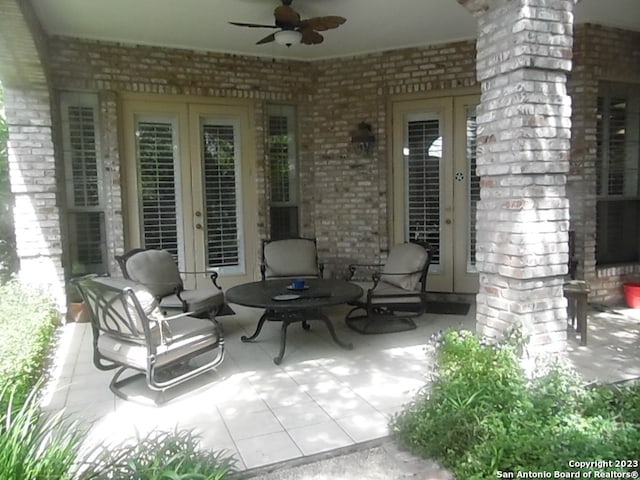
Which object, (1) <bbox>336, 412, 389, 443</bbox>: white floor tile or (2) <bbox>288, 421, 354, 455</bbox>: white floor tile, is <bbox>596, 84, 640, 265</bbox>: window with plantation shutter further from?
(2) <bbox>288, 421, 354, 455</bbox>: white floor tile

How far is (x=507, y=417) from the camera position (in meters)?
2.34

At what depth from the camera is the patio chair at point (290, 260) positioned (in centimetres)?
566

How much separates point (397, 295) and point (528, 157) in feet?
7.55

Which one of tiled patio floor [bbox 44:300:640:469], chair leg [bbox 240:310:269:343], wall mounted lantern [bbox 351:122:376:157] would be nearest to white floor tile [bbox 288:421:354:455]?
tiled patio floor [bbox 44:300:640:469]

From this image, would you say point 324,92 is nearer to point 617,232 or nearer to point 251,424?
point 617,232

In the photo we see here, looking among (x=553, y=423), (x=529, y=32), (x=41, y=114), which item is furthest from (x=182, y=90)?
(x=553, y=423)

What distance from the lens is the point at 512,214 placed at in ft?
9.20

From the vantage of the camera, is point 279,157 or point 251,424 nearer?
point 251,424

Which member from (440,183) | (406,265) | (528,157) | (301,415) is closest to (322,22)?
(528,157)

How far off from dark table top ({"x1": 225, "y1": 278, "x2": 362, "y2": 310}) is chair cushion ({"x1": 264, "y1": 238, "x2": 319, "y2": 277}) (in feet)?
2.56

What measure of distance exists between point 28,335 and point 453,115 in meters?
4.90

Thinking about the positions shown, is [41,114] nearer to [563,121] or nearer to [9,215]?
[9,215]

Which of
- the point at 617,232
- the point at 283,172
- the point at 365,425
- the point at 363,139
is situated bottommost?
the point at 365,425

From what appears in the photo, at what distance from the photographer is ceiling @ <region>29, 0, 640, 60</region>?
15.0 ft
